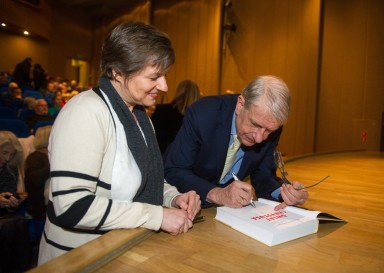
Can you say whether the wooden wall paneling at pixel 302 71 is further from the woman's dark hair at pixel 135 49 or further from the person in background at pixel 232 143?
the woman's dark hair at pixel 135 49

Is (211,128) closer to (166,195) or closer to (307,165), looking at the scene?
(166,195)

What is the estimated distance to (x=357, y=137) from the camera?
22.0 feet

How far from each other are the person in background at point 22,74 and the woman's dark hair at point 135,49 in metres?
9.14

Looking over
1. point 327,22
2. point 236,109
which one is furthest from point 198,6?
point 236,109

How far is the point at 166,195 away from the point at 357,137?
6.23 metres

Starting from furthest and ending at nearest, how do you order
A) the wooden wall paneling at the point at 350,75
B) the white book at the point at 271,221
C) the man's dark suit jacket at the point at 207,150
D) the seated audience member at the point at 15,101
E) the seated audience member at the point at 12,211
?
the wooden wall paneling at the point at 350,75 < the seated audience member at the point at 15,101 < the seated audience member at the point at 12,211 < the man's dark suit jacket at the point at 207,150 < the white book at the point at 271,221

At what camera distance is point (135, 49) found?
1179 millimetres

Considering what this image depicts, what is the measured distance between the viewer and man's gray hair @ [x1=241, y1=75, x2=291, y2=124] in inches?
57.7

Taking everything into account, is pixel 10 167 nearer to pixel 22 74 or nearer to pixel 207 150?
pixel 207 150

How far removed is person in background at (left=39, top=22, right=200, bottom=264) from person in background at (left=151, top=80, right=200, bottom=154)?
74.8 inches

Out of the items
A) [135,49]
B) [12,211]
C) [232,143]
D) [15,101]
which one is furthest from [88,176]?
[15,101]

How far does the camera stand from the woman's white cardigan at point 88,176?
101cm

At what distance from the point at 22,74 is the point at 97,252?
9793 millimetres

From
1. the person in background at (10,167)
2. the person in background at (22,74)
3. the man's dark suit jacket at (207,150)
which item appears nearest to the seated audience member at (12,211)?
the person in background at (10,167)
